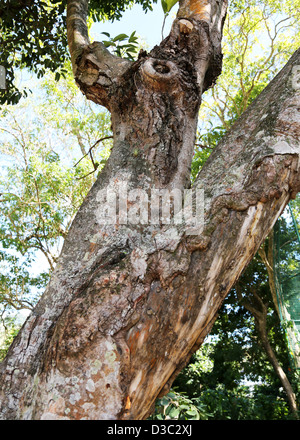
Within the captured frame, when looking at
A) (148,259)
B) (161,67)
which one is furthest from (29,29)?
(148,259)

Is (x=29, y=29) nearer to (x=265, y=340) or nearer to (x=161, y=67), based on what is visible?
(x=161, y=67)

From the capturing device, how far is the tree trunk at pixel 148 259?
96cm

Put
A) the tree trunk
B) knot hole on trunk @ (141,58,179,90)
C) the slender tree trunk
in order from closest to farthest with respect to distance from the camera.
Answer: the tree trunk → knot hole on trunk @ (141,58,179,90) → the slender tree trunk

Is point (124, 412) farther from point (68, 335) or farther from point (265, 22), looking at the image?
point (265, 22)

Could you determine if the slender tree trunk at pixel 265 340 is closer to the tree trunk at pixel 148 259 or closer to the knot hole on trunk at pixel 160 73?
the tree trunk at pixel 148 259

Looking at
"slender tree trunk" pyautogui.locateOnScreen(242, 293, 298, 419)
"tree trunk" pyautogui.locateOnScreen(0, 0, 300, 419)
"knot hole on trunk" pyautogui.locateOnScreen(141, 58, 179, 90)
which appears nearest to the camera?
"tree trunk" pyautogui.locateOnScreen(0, 0, 300, 419)

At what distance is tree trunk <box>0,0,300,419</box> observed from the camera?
3.14ft

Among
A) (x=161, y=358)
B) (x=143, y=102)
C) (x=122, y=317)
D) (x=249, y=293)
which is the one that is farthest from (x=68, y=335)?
(x=249, y=293)

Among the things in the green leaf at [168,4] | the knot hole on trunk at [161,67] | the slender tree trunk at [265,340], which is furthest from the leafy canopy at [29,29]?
the slender tree trunk at [265,340]

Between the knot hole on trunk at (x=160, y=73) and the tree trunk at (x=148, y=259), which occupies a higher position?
the knot hole on trunk at (x=160, y=73)

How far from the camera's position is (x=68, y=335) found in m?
0.98

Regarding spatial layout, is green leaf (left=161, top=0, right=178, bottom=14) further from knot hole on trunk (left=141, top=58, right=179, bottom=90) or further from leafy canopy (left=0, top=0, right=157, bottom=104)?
leafy canopy (left=0, top=0, right=157, bottom=104)

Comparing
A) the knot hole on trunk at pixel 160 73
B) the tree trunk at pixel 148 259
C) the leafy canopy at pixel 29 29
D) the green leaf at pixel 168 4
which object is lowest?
the tree trunk at pixel 148 259

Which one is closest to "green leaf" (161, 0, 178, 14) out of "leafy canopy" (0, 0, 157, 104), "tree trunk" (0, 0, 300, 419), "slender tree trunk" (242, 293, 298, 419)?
"tree trunk" (0, 0, 300, 419)
